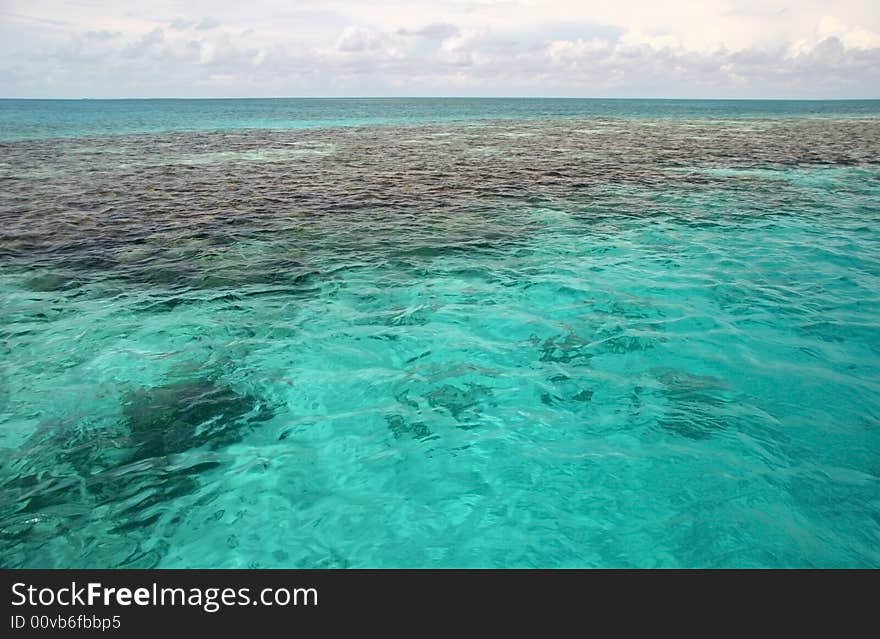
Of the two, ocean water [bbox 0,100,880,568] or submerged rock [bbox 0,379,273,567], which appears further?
ocean water [bbox 0,100,880,568]

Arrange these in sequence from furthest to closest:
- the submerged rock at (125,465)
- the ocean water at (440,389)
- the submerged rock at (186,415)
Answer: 1. the submerged rock at (186,415)
2. the ocean water at (440,389)
3. the submerged rock at (125,465)

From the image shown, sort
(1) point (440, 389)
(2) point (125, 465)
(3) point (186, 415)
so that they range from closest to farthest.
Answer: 1. (2) point (125, 465)
2. (3) point (186, 415)
3. (1) point (440, 389)

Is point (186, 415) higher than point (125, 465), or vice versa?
point (186, 415)

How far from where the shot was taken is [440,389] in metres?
11.2

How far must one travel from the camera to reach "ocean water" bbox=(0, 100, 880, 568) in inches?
306

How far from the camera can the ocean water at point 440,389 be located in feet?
25.5

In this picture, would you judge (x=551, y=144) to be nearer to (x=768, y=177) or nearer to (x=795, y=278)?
(x=768, y=177)

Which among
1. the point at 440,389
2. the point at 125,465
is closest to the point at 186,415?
the point at 125,465

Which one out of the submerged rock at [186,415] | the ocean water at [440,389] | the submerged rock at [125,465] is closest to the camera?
the submerged rock at [125,465]

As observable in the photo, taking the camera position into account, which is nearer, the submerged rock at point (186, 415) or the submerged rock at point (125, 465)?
the submerged rock at point (125, 465)

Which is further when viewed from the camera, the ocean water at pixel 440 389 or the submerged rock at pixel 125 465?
the ocean water at pixel 440 389

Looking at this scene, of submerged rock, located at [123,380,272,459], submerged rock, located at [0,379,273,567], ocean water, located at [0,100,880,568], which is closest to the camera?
submerged rock, located at [0,379,273,567]

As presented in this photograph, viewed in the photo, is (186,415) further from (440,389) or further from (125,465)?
(440,389)

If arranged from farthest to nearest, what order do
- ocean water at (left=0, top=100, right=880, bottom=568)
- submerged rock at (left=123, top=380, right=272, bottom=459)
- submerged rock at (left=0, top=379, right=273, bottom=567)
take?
1. submerged rock at (left=123, top=380, right=272, bottom=459)
2. ocean water at (left=0, top=100, right=880, bottom=568)
3. submerged rock at (left=0, top=379, right=273, bottom=567)
